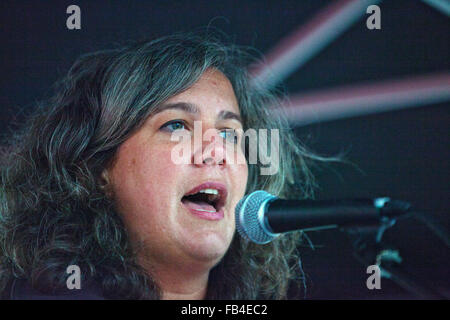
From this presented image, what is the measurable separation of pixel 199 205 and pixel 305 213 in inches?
21.9

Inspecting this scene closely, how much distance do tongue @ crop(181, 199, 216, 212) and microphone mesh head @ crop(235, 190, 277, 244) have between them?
349 millimetres

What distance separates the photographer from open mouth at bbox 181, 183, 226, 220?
149 centimetres

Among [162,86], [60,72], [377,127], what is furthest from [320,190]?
[60,72]

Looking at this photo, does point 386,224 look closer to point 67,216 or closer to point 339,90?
point 339,90

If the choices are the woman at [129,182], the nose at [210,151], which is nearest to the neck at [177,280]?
the woman at [129,182]

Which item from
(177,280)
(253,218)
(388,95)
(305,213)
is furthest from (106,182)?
(388,95)

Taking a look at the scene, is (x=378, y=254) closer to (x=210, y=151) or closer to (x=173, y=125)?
(x=210, y=151)

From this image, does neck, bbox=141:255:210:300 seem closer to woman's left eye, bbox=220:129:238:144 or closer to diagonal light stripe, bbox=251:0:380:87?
woman's left eye, bbox=220:129:238:144

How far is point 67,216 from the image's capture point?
5.03ft

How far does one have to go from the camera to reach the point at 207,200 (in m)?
1.57

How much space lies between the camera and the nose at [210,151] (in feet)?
4.94

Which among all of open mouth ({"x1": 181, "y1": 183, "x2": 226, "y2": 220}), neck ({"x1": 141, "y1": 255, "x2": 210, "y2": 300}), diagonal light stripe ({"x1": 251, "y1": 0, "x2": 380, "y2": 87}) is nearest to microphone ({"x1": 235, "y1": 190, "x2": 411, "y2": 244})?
open mouth ({"x1": 181, "y1": 183, "x2": 226, "y2": 220})

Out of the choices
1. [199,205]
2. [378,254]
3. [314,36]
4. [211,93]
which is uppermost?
[314,36]

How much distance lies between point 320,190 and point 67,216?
2.93 ft
